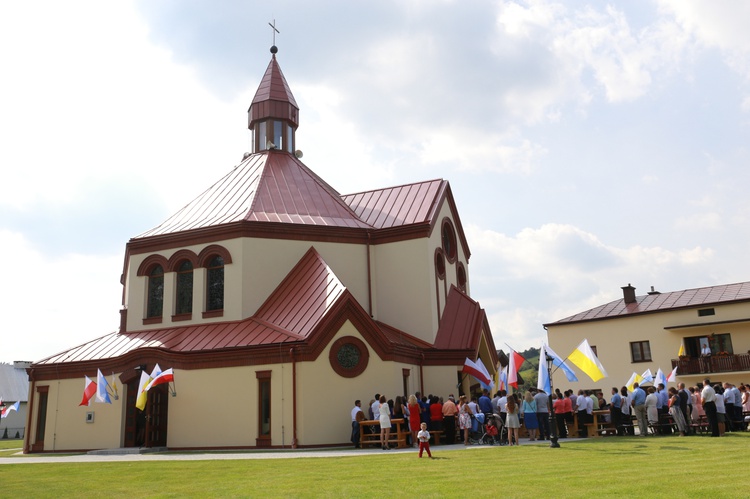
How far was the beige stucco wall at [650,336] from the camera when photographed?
42.4 metres

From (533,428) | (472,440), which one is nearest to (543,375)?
(533,428)

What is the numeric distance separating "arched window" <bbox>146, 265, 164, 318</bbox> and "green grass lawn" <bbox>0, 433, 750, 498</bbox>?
10.8m

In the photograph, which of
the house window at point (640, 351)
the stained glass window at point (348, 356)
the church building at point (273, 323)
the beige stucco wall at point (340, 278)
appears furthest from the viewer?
the house window at point (640, 351)

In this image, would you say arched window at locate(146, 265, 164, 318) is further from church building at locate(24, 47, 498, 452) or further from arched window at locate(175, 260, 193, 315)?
arched window at locate(175, 260, 193, 315)

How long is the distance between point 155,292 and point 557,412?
17518mm

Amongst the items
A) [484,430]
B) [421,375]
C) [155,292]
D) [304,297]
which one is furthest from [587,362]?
[155,292]

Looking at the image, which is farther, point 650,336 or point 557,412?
point 650,336

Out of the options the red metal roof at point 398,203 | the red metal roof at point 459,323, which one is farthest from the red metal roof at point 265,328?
the red metal roof at point 459,323

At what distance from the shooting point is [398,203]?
1286 inches

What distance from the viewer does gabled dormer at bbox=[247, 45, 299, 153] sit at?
36.8 metres

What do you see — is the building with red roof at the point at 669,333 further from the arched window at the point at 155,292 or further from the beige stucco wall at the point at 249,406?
the arched window at the point at 155,292

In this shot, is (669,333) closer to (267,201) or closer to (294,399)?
(267,201)

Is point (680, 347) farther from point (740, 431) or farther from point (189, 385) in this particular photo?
point (189, 385)

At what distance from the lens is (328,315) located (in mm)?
23594
